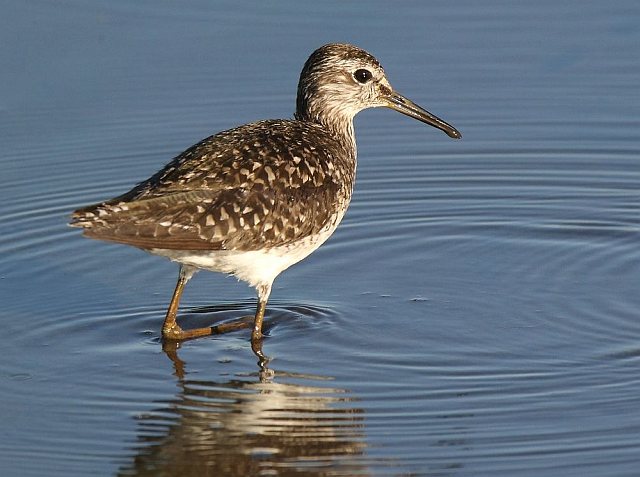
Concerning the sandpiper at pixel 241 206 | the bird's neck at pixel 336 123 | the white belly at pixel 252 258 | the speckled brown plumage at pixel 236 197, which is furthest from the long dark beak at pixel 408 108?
the white belly at pixel 252 258

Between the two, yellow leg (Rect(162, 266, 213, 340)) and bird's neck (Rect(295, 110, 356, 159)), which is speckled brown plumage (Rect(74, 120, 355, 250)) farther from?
yellow leg (Rect(162, 266, 213, 340))

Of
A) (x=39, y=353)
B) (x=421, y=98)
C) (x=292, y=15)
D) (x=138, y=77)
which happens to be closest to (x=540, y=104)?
(x=421, y=98)

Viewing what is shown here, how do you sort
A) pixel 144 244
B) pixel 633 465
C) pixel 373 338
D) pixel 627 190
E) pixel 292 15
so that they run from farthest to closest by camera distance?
1. pixel 292 15
2. pixel 627 190
3. pixel 373 338
4. pixel 144 244
5. pixel 633 465

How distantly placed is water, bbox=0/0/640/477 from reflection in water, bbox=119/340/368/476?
20mm

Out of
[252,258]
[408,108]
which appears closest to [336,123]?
[408,108]

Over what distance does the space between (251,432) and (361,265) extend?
360 cm

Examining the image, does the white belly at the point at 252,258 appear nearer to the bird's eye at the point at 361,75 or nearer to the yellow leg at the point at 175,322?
the yellow leg at the point at 175,322

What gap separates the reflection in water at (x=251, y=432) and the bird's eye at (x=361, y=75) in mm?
3320

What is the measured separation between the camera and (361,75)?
13297mm

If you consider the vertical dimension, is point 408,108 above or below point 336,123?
above

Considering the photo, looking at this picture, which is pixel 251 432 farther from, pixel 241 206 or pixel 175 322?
pixel 175 322

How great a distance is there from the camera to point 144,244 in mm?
10938

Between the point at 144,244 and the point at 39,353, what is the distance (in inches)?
55.4

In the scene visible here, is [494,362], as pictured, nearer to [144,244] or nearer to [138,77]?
[144,244]
